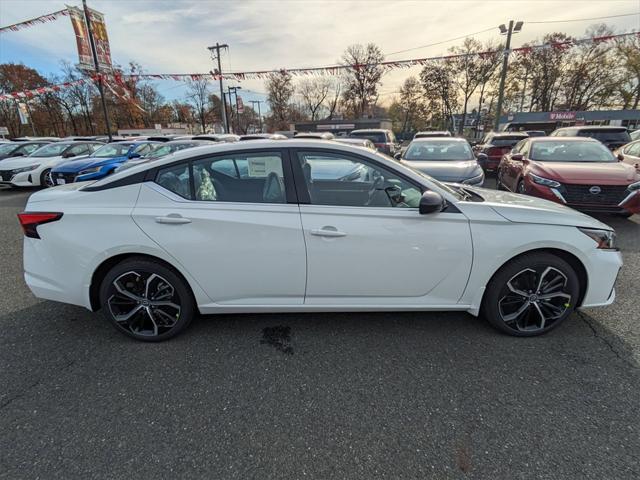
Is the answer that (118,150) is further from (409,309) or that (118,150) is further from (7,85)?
(7,85)

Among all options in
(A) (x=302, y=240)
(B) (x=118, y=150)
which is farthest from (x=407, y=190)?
(B) (x=118, y=150)

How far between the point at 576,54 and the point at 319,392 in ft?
172

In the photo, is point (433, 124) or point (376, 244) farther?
point (433, 124)

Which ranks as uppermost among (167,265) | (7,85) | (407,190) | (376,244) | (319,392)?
(7,85)

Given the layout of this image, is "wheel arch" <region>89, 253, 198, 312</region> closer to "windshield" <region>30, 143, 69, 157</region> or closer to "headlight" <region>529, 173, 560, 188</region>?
"headlight" <region>529, 173, 560, 188</region>

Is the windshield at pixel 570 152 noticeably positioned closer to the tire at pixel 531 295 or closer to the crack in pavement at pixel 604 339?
the crack in pavement at pixel 604 339

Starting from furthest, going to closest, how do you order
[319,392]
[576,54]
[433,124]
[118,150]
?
1. [433,124]
2. [576,54]
3. [118,150]
4. [319,392]

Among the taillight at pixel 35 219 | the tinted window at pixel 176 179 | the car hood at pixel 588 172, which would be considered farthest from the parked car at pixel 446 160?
the taillight at pixel 35 219

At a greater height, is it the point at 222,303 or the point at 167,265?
the point at 167,265

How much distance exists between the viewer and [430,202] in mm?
2385

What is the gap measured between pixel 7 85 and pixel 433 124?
6247cm

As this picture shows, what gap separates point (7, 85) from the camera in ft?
141

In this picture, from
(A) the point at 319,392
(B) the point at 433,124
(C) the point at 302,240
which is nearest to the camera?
(A) the point at 319,392

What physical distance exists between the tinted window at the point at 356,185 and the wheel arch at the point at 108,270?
122cm
